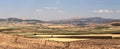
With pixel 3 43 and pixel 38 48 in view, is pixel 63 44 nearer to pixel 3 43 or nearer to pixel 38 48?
pixel 38 48

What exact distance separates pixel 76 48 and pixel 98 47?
9.17ft

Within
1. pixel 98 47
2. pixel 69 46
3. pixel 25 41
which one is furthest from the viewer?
pixel 25 41

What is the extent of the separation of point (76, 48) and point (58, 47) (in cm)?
241

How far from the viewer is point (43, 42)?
34281 millimetres

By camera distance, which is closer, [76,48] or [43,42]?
[76,48]

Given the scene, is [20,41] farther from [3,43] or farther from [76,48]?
[76,48]

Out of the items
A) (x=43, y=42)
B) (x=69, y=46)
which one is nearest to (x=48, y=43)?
(x=43, y=42)

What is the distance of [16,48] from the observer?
33.2 m

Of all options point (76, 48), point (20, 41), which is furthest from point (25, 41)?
point (76, 48)

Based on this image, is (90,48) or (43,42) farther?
(43,42)

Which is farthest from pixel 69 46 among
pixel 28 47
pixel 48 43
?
pixel 28 47

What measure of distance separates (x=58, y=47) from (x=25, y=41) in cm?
521

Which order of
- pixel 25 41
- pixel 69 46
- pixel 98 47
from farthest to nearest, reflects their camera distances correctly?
pixel 25 41
pixel 69 46
pixel 98 47

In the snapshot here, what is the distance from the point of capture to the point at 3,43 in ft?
116
